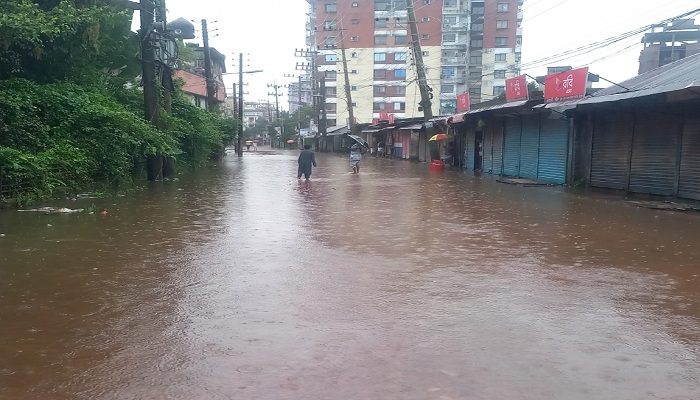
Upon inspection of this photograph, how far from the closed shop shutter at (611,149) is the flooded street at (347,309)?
5995 millimetres

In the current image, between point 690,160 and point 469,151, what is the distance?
15906 millimetres

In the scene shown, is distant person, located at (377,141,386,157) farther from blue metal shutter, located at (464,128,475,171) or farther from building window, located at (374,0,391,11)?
building window, located at (374,0,391,11)

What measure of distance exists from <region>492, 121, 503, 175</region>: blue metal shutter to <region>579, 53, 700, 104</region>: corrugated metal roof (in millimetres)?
7418

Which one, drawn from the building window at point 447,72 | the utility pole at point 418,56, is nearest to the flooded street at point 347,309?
the utility pole at point 418,56

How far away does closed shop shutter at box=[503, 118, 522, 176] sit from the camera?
22.8 metres

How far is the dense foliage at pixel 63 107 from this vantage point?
40.2 feet

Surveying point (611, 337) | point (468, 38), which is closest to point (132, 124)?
point (611, 337)

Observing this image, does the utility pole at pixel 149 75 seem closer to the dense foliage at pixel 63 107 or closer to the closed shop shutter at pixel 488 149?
the dense foliage at pixel 63 107

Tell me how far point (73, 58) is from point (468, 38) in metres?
68.0

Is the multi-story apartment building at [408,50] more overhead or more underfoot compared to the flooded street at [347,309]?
more overhead

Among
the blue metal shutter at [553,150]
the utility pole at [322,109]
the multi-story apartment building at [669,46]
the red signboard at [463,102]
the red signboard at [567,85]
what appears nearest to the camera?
the red signboard at [567,85]

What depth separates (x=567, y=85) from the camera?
17.1 metres

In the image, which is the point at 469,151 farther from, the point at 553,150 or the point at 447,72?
the point at 447,72

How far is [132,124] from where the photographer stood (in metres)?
15.4
